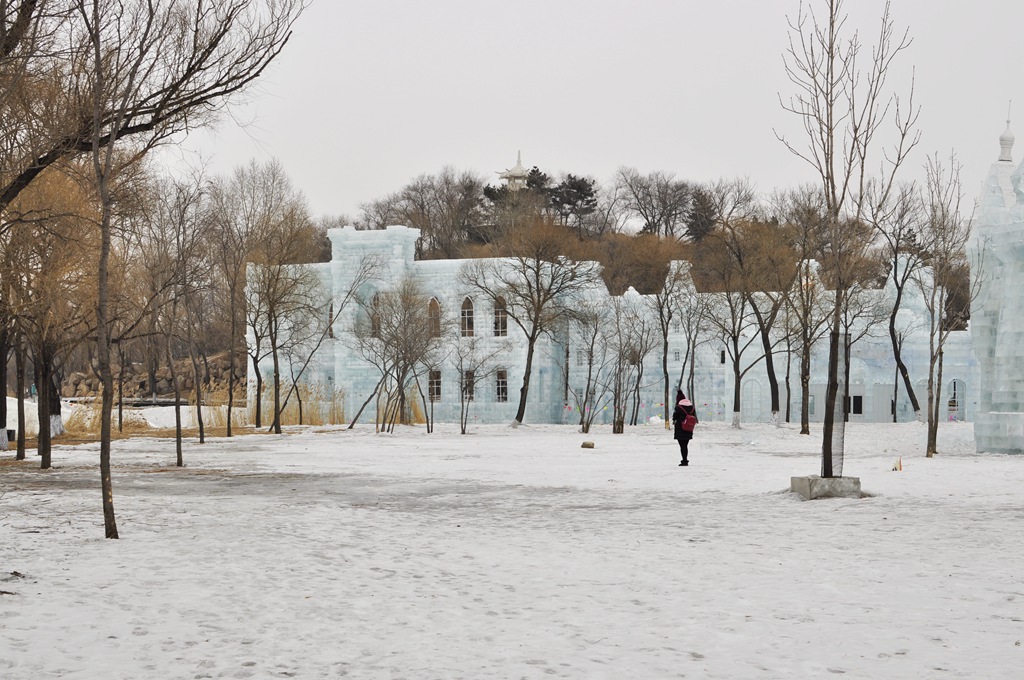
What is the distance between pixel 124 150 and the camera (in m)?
22.3

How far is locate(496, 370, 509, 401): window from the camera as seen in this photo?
48.0 meters

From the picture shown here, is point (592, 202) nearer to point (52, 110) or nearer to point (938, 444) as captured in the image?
point (938, 444)

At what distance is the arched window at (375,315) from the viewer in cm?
4247

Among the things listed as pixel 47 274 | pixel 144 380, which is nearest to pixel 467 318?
pixel 144 380

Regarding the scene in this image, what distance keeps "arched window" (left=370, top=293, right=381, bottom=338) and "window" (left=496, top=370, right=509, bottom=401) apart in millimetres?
5986

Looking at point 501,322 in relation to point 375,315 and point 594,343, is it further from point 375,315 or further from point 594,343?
point 375,315

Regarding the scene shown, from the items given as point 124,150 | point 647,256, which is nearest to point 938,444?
point 124,150

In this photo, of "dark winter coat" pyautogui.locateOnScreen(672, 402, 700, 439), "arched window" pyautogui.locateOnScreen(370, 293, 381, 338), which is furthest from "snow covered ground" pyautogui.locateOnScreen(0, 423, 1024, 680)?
"arched window" pyautogui.locateOnScreen(370, 293, 381, 338)

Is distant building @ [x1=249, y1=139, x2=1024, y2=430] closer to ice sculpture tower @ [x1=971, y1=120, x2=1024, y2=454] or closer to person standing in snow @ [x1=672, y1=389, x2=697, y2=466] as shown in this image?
ice sculpture tower @ [x1=971, y1=120, x2=1024, y2=454]

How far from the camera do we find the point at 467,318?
48.4m

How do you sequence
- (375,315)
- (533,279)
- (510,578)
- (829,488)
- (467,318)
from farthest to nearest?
(467,318), (533,279), (375,315), (829,488), (510,578)

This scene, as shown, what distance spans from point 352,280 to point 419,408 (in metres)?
6.03

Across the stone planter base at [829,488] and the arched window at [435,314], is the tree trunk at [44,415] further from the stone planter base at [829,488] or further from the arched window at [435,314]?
the arched window at [435,314]

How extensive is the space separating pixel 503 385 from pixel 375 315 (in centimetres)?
720
